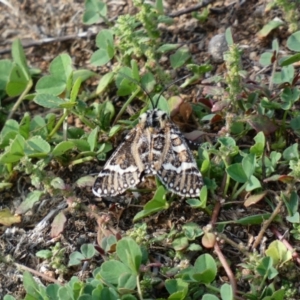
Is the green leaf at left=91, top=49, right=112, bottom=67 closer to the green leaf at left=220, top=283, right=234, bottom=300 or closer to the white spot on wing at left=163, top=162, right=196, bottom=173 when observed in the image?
the white spot on wing at left=163, top=162, right=196, bottom=173

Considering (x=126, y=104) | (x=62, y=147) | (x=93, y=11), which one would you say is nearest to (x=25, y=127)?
(x=62, y=147)

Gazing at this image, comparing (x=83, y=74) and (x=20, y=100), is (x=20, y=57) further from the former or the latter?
(x=83, y=74)

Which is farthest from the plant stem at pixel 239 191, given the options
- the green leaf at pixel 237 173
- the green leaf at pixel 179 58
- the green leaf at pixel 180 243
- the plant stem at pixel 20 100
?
the plant stem at pixel 20 100

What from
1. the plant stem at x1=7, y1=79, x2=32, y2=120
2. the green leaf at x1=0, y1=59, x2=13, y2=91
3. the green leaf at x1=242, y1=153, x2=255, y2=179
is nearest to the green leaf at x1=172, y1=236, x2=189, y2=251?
the green leaf at x1=242, y1=153, x2=255, y2=179

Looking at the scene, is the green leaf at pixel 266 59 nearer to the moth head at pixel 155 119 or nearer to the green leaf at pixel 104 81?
the moth head at pixel 155 119

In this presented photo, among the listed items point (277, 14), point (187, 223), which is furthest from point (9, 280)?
point (277, 14)
